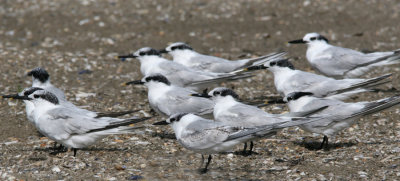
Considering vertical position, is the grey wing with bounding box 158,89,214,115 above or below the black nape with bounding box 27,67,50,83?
below

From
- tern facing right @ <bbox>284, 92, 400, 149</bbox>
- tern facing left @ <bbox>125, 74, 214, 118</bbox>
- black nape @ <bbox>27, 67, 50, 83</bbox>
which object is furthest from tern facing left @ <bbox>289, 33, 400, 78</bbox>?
black nape @ <bbox>27, 67, 50, 83</bbox>

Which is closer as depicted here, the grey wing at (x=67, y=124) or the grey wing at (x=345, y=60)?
the grey wing at (x=67, y=124)

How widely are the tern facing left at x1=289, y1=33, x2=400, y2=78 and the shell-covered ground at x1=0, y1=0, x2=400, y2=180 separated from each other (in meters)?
0.46

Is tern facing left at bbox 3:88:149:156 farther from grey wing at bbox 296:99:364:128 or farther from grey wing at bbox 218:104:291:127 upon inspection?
grey wing at bbox 296:99:364:128

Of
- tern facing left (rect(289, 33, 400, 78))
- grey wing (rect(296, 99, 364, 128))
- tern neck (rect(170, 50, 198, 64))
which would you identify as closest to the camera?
grey wing (rect(296, 99, 364, 128))

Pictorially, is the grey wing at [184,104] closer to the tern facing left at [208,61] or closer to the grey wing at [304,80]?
the grey wing at [304,80]

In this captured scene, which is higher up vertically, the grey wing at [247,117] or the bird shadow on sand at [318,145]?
the grey wing at [247,117]

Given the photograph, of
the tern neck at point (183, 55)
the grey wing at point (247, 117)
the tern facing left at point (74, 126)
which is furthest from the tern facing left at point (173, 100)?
the tern neck at point (183, 55)

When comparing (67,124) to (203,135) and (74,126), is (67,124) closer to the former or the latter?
(74,126)

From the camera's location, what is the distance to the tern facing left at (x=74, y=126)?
217 inches

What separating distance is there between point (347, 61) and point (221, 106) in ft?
8.56

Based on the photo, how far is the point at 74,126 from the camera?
5574mm

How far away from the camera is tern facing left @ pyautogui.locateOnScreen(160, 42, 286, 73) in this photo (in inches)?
309

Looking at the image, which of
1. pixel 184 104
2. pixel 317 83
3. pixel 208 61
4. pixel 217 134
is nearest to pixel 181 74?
pixel 208 61
